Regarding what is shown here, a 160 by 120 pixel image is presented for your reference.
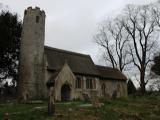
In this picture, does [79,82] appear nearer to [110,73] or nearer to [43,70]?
[43,70]

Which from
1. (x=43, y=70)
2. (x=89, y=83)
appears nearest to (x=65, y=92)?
(x=43, y=70)

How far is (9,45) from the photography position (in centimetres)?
4050

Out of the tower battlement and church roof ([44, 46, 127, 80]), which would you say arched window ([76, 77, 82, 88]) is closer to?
church roof ([44, 46, 127, 80])

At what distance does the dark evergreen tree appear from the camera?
132 ft

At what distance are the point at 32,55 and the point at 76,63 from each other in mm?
7471

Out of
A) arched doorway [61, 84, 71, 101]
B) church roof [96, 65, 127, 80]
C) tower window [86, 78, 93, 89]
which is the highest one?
church roof [96, 65, 127, 80]

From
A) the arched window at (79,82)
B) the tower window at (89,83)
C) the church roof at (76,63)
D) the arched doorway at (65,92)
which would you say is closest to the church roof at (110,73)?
the church roof at (76,63)

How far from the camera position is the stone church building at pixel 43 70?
37438 mm

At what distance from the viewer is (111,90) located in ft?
155

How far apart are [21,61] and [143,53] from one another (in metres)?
21.1

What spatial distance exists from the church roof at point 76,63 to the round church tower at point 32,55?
1.59 m

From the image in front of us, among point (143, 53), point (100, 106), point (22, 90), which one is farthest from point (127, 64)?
point (100, 106)

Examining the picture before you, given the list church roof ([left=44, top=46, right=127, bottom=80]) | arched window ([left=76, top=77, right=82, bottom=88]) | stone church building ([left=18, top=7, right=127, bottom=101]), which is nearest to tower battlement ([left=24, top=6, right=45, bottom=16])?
stone church building ([left=18, top=7, right=127, bottom=101])

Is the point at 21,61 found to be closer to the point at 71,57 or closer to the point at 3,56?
the point at 3,56
